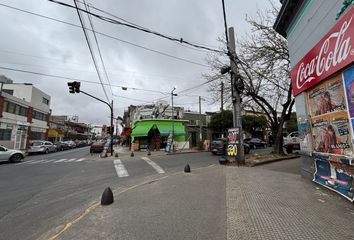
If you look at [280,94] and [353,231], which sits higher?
[280,94]

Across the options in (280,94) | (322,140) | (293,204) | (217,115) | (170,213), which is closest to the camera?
(170,213)

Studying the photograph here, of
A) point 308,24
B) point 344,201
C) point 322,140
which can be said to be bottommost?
point 344,201

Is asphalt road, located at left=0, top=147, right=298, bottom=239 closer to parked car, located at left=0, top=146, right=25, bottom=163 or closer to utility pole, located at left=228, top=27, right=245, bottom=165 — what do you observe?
utility pole, located at left=228, top=27, right=245, bottom=165

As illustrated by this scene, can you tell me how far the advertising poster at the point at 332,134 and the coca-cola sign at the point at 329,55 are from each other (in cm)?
118

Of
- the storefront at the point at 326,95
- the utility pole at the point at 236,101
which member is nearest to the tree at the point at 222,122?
the utility pole at the point at 236,101

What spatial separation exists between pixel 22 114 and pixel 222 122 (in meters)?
29.1

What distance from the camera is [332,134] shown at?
5297mm

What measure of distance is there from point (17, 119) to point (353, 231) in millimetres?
33697

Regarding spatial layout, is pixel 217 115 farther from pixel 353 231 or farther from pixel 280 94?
pixel 353 231

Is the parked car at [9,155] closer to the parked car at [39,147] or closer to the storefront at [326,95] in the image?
the parked car at [39,147]

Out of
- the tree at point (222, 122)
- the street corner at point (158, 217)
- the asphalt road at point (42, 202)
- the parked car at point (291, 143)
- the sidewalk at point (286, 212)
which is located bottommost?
the asphalt road at point (42, 202)

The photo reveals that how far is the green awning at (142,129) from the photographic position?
82.6 feet

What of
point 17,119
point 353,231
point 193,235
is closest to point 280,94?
point 353,231

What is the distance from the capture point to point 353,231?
126 inches
